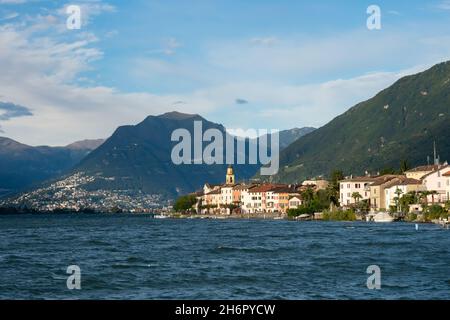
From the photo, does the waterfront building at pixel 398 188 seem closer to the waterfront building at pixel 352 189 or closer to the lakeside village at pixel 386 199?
the lakeside village at pixel 386 199

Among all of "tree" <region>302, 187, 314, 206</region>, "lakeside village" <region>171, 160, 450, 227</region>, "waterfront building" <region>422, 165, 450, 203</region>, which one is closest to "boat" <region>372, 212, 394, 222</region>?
"lakeside village" <region>171, 160, 450, 227</region>

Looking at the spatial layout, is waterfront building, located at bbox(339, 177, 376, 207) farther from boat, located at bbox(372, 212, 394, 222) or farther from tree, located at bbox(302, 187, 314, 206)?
boat, located at bbox(372, 212, 394, 222)

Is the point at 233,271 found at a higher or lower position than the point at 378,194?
lower

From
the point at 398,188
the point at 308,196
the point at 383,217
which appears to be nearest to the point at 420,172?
the point at 398,188

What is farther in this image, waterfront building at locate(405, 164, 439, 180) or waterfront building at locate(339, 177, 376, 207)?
waterfront building at locate(339, 177, 376, 207)

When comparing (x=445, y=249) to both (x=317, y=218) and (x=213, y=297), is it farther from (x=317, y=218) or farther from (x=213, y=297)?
(x=317, y=218)

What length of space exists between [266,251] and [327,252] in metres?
5.25

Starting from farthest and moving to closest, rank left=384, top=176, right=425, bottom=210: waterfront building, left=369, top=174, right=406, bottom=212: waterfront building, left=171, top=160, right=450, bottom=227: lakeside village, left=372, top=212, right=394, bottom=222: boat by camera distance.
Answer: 1. left=369, top=174, right=406, bottom=212: waterfront building
2. left=384, top=176, right=425, bottom=210: waterfront building
3. left=171, top=160, right=450, bottom=227: lakeside village
4. left=372, top=212, right=394, bottom=222: boat

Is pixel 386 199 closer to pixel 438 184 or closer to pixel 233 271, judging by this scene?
pixel 438 184

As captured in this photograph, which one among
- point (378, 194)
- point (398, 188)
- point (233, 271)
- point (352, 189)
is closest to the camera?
point (233, 271)

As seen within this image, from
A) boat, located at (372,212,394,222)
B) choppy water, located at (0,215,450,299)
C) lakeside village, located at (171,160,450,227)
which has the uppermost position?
lakeside village, located at (171,160,450,227)

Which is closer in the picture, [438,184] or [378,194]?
[438,184]

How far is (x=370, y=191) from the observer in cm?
17075
